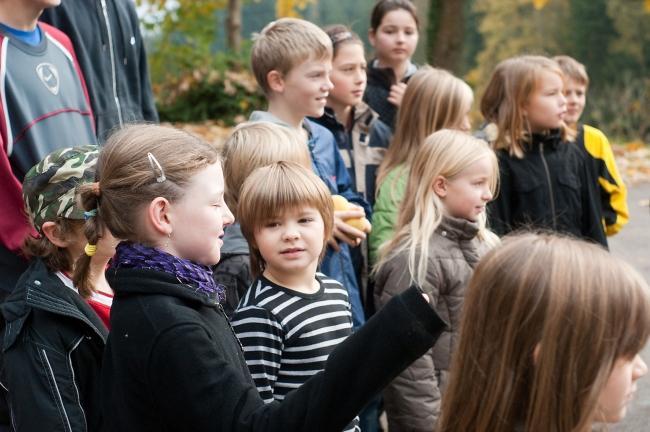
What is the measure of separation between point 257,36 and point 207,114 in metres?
9.40

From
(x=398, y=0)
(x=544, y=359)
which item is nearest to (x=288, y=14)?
(x=398, y=0)

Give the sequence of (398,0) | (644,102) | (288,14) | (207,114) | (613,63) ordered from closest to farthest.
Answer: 1. (398,0)
2. (207,114)
3. (288,14)
4. (644,102)
5. (613,63)

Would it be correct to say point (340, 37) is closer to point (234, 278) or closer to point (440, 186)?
point (440, 186)

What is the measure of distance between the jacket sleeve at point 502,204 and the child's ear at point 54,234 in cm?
269

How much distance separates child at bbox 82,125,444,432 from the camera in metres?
1.61

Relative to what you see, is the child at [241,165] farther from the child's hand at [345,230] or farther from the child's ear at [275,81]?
the child's ear at [275,81]

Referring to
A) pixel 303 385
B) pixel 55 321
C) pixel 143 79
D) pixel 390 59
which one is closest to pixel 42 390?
pixel 55 321

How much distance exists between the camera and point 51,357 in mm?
2443

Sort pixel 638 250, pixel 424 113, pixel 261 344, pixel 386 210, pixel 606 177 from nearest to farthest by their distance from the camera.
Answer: pixel 261 344 < pixel 386 210 < pixel 424 113 < pixel 606 177 < pixel 638 250

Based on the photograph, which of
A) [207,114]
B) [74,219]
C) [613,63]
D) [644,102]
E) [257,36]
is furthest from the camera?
[613,63]

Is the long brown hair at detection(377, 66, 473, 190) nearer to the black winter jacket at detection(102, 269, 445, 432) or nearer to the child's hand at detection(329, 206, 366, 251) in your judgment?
the child's hand at detection(329, 206, 366, 251)

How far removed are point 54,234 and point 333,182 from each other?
1646 mm

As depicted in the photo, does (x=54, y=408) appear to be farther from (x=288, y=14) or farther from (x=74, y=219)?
(x=288, y=14)

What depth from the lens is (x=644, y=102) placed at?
18.5m
